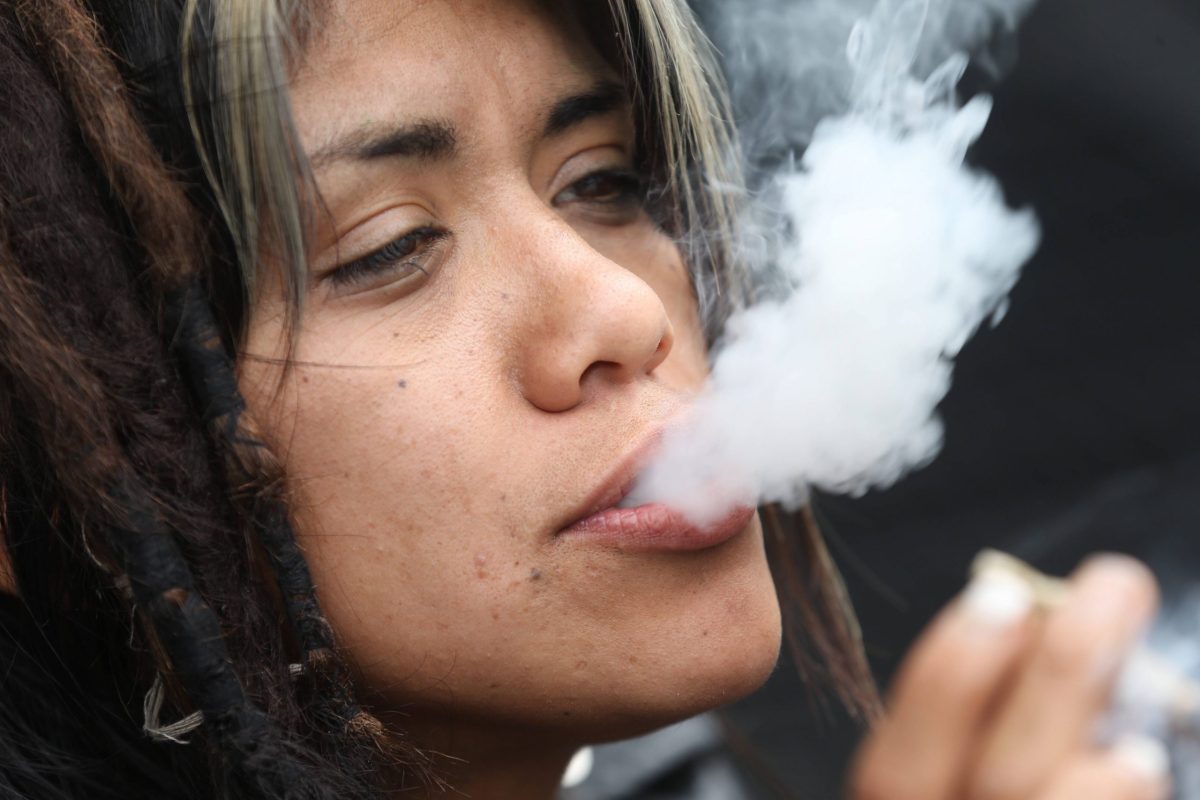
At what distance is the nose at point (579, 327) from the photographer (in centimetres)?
154

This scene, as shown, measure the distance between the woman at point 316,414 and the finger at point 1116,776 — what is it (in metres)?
0.60

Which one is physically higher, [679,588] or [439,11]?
[439,11]

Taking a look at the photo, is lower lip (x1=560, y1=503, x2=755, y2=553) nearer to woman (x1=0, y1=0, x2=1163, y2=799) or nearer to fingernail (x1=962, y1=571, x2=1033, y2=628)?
woman (x1=0, y1=0, x2=1163, y2=799)

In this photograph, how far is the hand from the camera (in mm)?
1053

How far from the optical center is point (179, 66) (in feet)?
5.14

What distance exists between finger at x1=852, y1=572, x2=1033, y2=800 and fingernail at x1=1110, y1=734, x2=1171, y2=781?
0.38ft

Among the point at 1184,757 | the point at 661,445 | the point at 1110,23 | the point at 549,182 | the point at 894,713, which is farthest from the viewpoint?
the point at 1110,23

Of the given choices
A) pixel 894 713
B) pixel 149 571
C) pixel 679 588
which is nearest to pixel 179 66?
pixel 149 571

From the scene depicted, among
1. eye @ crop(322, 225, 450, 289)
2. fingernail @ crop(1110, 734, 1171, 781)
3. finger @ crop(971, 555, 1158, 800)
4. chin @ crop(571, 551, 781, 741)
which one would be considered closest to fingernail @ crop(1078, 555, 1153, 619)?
finger @ crop(971, 555, 1158, 800)

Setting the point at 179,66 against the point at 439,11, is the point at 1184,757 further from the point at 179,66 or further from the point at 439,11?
the point at 179,66

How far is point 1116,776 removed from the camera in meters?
1.04

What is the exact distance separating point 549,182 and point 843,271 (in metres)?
0.48

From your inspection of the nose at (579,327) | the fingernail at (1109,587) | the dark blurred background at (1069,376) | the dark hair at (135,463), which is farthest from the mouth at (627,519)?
the dark blurred background at (1069,376)

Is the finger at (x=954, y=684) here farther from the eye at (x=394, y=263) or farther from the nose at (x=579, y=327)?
the eye at (x=394, y=263)
